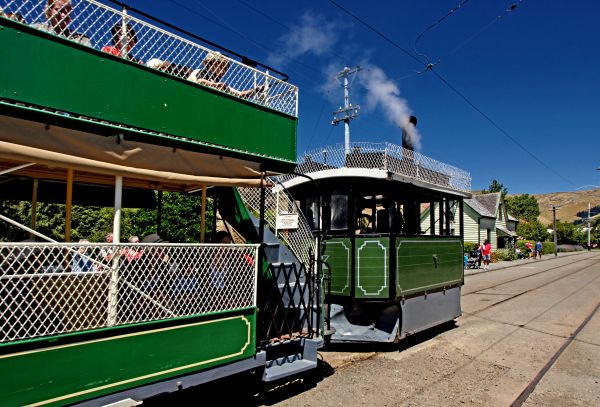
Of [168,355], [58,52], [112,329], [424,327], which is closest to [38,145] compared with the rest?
[58,52]

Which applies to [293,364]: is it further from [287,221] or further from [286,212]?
[286,212]

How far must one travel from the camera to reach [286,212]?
711 centimetres

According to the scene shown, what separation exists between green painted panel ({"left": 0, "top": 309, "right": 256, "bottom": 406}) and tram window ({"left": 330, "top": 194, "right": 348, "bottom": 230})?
11.4 ft

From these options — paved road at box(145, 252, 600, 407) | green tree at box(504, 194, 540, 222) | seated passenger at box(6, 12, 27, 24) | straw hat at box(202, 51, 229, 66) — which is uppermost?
green tree at box(504, 194, 540, 222)

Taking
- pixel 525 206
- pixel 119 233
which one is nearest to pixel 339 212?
pixel 119 233

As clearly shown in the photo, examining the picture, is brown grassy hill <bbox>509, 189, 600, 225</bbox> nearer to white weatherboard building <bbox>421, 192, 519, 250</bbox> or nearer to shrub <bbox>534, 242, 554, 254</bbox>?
shrub <bbox>534, 242, 554, 254</bbox>

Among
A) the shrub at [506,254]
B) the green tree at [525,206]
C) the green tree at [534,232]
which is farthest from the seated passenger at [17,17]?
the green tree at [525,206]

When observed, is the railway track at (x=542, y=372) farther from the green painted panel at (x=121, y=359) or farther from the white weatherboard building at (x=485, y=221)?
the white weatherboard building at (x=485, y=221)

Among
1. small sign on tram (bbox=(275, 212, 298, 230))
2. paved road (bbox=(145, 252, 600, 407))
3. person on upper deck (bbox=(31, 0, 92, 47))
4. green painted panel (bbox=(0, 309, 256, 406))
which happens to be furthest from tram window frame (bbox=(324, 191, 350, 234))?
person on upper deck (bbox=(31, 0, 92, 47))

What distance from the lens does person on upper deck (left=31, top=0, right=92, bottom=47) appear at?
3.74 m

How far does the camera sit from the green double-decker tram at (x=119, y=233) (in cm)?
346

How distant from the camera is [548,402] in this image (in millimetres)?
4996

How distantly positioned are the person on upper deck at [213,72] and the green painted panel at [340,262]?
374 cm

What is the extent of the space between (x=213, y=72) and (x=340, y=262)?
14.0 feet
